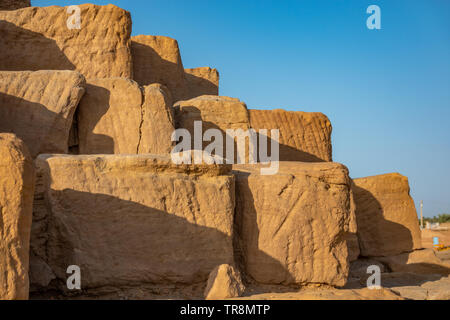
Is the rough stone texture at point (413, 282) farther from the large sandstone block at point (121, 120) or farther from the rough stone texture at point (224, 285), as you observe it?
the large sandstone block at point (121, 120)

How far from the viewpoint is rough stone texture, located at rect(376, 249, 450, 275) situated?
28.8 ft

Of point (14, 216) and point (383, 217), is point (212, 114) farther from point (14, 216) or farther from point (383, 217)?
point (14, 216)

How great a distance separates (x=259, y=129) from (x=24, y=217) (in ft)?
18.8

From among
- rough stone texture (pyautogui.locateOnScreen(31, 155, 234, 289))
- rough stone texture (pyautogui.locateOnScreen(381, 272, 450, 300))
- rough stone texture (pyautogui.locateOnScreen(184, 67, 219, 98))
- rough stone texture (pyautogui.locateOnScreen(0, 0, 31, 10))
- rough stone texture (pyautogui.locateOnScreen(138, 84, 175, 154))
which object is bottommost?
rough stone texture (pyautogui.locateOnScreen(381, 272, 450, 300))

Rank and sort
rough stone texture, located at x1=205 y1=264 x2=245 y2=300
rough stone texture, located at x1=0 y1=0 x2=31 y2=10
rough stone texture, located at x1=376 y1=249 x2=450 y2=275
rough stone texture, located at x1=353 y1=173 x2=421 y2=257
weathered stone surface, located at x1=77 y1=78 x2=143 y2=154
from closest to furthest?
rough stone texture, located at x1=205 y1=264 x2=245 y2=300 < weathered stone surface, located at x1=77 y1=78 x2=143 y2=154 < rough stone texture, located at x1=376 y1=249 x2=450 y2=275 < rough stone texture, located at x1=353 y1=173 x2=421 y2=257 < rough stone texture, located at x1=0 y1=0 x2=31 y2=10

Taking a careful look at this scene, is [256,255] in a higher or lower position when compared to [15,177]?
lower

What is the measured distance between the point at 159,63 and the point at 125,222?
194 inches

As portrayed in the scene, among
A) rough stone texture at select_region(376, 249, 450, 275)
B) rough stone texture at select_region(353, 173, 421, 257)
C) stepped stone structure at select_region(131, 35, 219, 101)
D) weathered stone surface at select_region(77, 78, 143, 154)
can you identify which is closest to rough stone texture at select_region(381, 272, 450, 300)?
rough stone texture at select_region(376, 249, 450, 275)

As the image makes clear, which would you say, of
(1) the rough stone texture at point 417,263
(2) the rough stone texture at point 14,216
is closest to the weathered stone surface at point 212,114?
(1) the rough stone texture at point 417,263

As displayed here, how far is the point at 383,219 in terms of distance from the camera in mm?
8961

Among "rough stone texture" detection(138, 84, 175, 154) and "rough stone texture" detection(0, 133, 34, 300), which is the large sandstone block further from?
"rough stone texture" detection(0, 133, 34, 300)

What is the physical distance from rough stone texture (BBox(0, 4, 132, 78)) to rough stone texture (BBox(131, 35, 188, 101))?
1.20m
